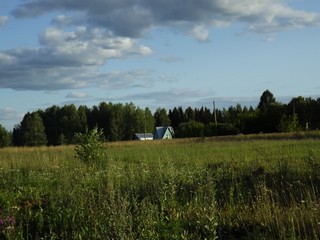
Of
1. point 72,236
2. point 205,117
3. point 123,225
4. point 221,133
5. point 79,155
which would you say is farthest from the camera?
point 205,117

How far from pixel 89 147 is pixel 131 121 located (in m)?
89.3

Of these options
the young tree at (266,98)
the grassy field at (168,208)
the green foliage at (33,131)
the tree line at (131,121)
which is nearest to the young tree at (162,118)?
the tree line at (131,121)

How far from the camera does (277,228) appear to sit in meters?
5.62

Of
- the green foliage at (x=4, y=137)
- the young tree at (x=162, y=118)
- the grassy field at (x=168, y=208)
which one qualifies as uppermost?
the young tree at (x=162, y=118)

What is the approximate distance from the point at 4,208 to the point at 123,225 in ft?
11.9

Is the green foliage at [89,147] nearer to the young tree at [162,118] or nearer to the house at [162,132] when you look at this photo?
the house at [162,132]

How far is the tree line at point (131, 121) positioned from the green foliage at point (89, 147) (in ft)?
160

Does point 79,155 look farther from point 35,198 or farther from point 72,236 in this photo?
point 72,236

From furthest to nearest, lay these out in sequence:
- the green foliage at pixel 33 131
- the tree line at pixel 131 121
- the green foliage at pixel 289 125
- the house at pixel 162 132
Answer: the house at pixel 162 132 < the green foliage at pixel 33 131 < the tree line at pixel 131 121 < the green foliage at pixel 289 125

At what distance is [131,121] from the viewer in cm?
10419

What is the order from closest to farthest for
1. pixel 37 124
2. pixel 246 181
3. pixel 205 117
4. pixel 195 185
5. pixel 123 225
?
pixel 123 225 → pixel 195 185 → pixel 246 181 → pixel 37 124 → pixel 205 117

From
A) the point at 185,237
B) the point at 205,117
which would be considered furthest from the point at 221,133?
the point at 185,237

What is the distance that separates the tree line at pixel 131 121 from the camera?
2489 inches

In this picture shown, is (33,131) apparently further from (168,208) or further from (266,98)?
(168,208)
